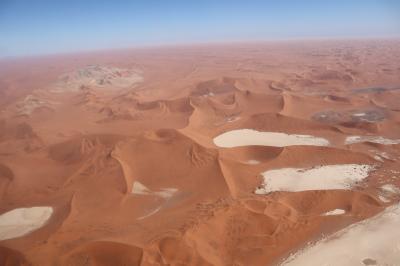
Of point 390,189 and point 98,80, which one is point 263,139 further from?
point 98,80

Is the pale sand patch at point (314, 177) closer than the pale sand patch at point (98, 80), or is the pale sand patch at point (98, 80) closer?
the pale sand patch at point (314, 177)

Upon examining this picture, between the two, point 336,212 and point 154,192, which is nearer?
point 336,212

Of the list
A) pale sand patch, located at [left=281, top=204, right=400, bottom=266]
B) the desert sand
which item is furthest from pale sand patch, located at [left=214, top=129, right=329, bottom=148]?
pale sand patch, located at [left=281, top=204, right=400, bottom=266]

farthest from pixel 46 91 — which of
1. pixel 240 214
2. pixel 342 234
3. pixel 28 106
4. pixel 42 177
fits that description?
pixel 342 234

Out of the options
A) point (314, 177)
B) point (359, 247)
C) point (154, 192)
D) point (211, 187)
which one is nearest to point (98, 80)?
point (154, 192)

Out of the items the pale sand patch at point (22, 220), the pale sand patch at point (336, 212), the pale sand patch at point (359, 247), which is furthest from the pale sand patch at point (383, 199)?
the pale sand patch at point (22, 220)

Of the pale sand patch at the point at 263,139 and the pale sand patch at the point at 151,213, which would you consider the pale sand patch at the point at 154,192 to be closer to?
the pale sand patch at the point at 151,213
